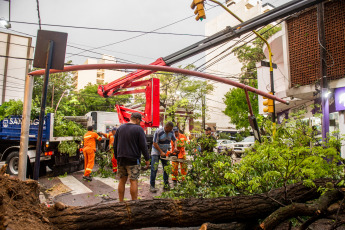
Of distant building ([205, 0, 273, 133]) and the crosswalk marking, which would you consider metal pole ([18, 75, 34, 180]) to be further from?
distant building ([205, 0, 273, 133])

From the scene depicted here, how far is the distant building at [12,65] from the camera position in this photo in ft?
69.7

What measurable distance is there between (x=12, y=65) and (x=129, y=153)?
22.8 m

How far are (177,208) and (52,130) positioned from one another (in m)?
6.22

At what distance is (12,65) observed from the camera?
72.2 ft

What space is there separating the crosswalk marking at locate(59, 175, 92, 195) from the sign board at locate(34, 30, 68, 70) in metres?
3.42

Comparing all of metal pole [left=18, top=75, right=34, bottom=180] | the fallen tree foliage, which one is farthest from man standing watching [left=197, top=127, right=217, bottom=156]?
metal pole [left=18, top=75, right=34, bottom=180]

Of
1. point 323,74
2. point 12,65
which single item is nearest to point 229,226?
point 323,74

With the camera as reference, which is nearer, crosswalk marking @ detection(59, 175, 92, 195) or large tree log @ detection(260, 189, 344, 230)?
large tree log @ detection(260, 189, 344, 230)

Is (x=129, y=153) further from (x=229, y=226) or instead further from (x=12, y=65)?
(x=12, y=65)

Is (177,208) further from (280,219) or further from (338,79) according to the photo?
(338,79)

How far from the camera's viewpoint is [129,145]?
15.0 ft

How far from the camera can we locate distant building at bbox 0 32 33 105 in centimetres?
2125

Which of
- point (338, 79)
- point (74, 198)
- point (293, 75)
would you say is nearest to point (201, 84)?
point (293, 75)

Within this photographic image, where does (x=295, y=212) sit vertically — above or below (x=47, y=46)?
below
